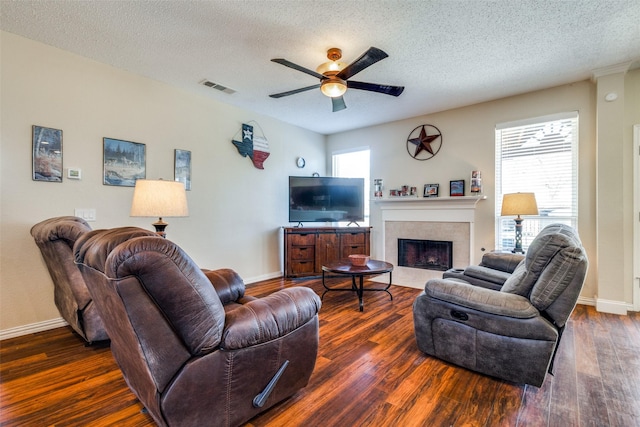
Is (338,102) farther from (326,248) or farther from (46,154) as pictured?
(46,154)

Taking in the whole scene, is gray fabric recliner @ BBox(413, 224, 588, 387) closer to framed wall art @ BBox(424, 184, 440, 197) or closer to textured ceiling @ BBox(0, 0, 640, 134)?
textured ceiling @ BBox(0, 0, 640, 134)

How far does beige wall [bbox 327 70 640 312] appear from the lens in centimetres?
317

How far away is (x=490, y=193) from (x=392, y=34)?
8.52 ft

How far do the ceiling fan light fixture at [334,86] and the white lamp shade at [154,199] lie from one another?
1602 millimetres

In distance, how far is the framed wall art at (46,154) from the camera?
265 cm

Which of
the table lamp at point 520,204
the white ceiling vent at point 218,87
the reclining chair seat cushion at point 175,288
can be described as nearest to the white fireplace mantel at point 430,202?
the table lamp at point 520,204

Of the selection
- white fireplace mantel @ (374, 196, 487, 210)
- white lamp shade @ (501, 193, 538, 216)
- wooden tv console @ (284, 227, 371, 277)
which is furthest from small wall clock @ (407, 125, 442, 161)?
wooden tv console @ (284, 227, 371, 277)

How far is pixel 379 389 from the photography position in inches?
72.0

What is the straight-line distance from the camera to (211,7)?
7.27ft

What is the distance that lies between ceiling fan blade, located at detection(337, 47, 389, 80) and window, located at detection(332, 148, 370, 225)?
112 inches

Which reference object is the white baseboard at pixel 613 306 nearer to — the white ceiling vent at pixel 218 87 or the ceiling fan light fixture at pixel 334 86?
the ceiling fan light fixture at pixel 334 86

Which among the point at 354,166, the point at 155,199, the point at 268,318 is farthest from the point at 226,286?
the point at 354,166

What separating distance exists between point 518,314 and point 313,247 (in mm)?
3269

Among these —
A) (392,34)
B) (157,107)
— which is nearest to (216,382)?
(392,34)
